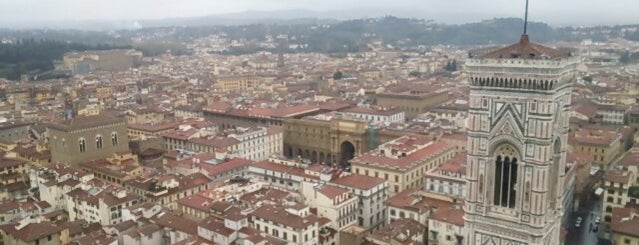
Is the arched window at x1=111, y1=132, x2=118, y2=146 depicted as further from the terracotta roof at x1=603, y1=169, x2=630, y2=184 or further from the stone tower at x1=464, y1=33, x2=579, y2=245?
the stone tower at x1=464, y1=33, x2=579, y2=245

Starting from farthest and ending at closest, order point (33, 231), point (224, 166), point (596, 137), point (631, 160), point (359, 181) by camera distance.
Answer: point (596, 137) → point (224, 166) → point (631, 160) → point (359, 181) → point (33, 231)

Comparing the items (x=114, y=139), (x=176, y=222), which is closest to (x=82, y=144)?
(x=114, y=139)

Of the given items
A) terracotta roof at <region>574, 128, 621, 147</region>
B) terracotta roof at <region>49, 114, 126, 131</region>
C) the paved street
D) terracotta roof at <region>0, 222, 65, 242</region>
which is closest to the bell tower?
the paved street

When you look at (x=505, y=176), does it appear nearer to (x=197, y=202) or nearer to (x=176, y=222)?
(x=176, y=222)

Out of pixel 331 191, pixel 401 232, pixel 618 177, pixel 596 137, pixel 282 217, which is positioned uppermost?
pixel 618 177

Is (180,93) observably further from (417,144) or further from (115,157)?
(417,144)

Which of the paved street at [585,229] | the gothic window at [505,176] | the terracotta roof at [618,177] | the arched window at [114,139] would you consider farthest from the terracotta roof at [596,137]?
the arched window at [114,139]

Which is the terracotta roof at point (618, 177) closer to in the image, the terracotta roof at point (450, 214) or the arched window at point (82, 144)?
the terracotta roof at point (450, 214)

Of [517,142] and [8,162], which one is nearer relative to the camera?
[517,142]

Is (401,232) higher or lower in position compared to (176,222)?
lower
